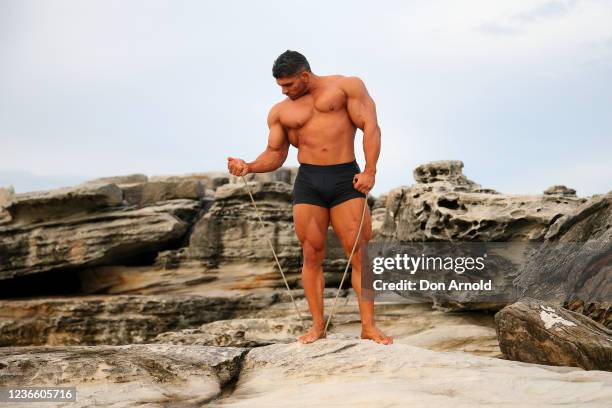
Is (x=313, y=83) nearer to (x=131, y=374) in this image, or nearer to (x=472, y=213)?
(x=131, y=374)

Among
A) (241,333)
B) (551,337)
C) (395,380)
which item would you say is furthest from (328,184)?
(241,333)

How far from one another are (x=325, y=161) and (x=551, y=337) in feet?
9.48

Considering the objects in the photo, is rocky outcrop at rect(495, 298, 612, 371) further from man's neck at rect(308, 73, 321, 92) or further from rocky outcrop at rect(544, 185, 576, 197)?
rocky outcrop at rect(544, 185, 576, 197)

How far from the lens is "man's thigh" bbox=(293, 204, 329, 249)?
6.06 metres

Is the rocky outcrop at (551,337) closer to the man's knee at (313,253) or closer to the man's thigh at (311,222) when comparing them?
the man's knee at (313,253)

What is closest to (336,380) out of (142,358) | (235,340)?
(142,358)

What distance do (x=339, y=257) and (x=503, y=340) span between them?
907 cm

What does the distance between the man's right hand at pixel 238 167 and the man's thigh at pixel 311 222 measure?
598 millimetres

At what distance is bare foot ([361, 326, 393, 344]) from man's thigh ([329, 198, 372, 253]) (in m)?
0.72

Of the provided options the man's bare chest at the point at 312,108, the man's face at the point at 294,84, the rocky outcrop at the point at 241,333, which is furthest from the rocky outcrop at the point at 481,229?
the man's face at the point at 294,84

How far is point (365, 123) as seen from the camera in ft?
19.6

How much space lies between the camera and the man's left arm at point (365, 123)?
591cm

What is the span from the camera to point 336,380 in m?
5.11

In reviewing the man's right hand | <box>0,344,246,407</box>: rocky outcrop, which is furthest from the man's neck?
<box>0,344,246,407</box>: rocky outcrop
